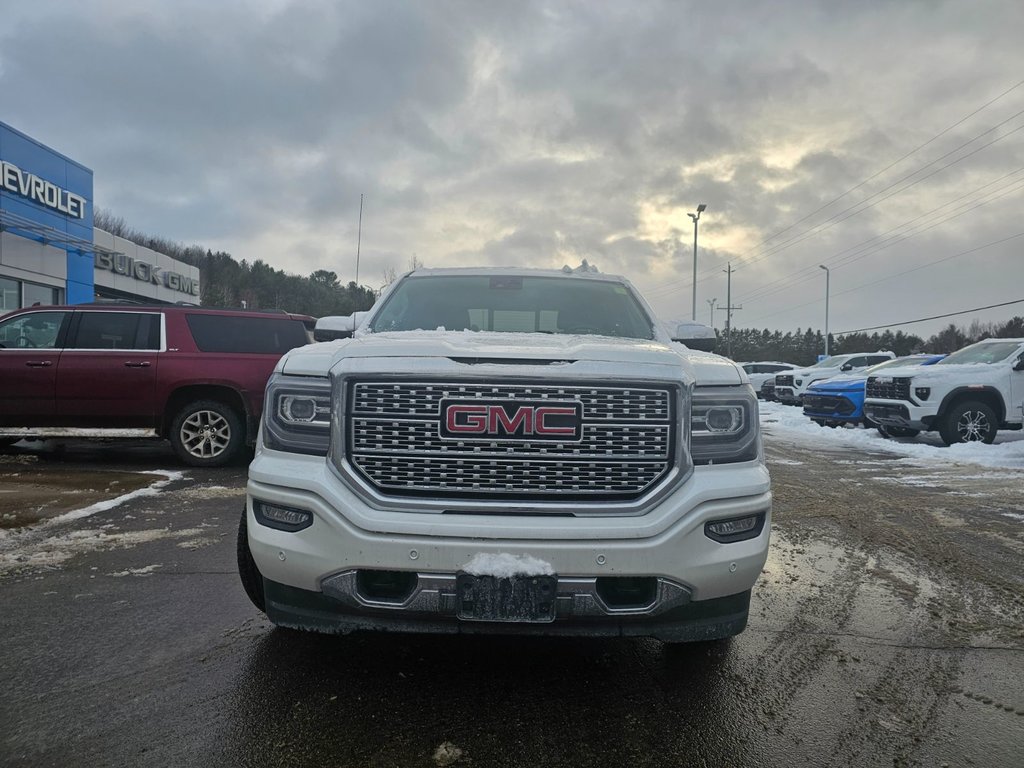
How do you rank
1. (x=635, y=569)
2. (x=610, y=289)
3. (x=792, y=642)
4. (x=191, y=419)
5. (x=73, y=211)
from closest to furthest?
1. (x=635, y=569)
2. (x=792, y=642)
3. (x=610, y=289)
4. (x=191, y=419)
5. (x=73, y=211)

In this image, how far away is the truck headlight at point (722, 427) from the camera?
8.07 ft

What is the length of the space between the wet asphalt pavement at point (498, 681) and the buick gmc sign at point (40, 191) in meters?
17.3

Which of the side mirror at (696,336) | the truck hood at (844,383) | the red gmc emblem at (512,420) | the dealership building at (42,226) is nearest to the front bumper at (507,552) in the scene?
the red gmc emblem at (512,420)

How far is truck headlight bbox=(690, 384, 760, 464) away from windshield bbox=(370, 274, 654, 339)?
120 cm

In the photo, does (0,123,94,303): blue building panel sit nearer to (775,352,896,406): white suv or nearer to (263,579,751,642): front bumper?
(263,579,751,642): front bumper

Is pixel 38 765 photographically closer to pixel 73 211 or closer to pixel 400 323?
pixel 400 323

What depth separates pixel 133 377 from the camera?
7281 millimetres

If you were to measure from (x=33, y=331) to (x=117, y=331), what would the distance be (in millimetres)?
931

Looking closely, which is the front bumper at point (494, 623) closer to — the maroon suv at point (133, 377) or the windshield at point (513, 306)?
the windshield at point (513, 306)

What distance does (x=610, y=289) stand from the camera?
429 centimetres

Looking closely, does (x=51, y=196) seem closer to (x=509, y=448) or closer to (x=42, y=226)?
(x=42, y=226)

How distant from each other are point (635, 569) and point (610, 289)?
2.44 m

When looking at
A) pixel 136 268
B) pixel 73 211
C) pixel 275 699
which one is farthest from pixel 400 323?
pixel 136 268

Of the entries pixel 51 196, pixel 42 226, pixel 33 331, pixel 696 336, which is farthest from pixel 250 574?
pixel 51 196
